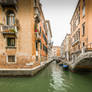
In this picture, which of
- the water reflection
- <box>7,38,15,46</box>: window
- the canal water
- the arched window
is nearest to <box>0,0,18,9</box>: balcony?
the arched window

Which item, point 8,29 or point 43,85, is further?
point 8,29

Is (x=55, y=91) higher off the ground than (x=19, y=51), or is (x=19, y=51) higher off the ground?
(x=19, y=51)

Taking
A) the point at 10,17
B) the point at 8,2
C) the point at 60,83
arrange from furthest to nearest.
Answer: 1. the point at 10,17
2. the point at 8,2
3. the point at 60,83

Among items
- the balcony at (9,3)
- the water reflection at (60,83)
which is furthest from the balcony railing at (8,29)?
the water reflection at (60,83)

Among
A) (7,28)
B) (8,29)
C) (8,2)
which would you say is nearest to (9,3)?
(8,2)

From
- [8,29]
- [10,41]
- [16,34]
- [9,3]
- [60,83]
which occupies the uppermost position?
[9,3]

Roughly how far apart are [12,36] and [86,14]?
1149 cm

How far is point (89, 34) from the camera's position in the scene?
10.5 metres

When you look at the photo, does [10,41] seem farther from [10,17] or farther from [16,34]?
[10,17]

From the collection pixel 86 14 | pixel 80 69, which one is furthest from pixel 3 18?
pixel 80 69

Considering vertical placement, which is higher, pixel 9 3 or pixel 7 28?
pixel 9 3

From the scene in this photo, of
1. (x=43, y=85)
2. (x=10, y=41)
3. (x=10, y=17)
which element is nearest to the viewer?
(x=43, y=85)

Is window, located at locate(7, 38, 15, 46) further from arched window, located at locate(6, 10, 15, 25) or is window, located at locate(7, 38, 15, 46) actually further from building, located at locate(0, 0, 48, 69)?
arched window, located at locate(6, 10, 15, 25)

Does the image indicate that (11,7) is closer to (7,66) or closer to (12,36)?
(12,36)
